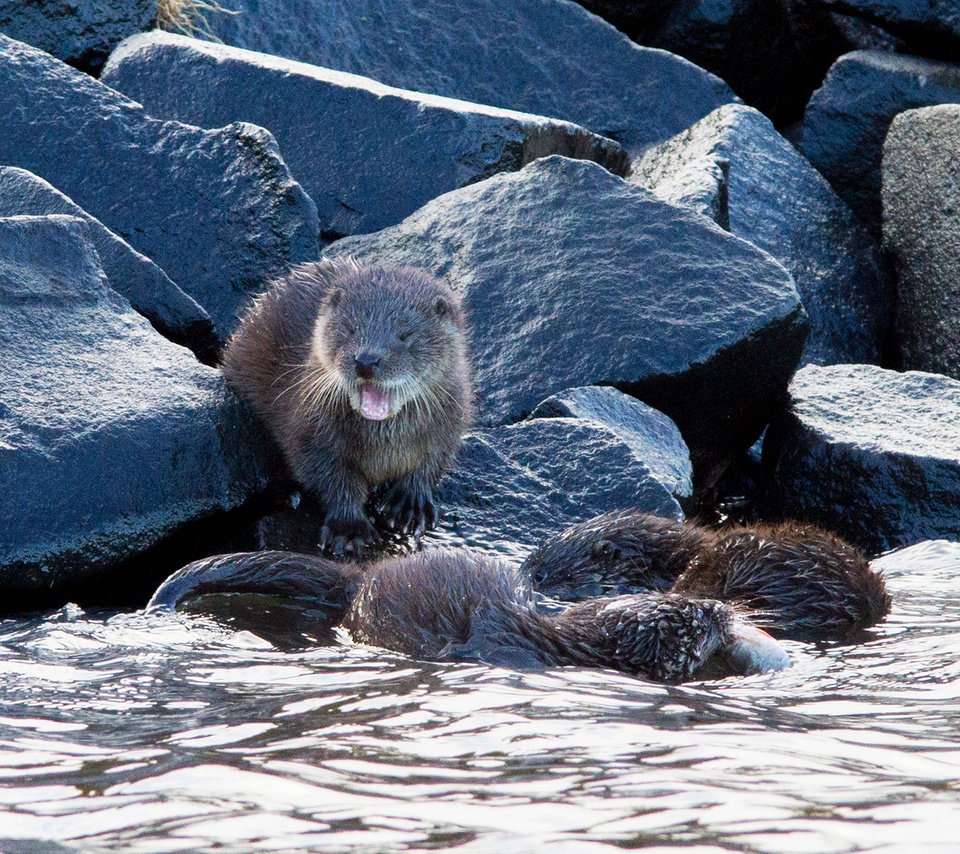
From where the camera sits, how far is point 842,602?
4.65 metres

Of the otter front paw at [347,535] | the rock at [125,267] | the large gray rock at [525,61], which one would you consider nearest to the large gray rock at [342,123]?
the rock at [125,267]

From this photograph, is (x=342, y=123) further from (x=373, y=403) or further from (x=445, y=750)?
(x=445, y=750)

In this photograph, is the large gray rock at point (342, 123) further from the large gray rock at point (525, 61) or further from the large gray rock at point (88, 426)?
the large gray rock at point (88, 426)

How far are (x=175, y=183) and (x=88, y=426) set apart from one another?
90.8 inches

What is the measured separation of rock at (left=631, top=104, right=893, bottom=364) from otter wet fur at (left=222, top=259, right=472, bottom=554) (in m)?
2.69

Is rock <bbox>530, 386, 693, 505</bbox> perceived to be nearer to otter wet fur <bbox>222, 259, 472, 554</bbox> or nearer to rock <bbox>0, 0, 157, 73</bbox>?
otter wet fur <bbox>222, 259, 472, 554</bbox>

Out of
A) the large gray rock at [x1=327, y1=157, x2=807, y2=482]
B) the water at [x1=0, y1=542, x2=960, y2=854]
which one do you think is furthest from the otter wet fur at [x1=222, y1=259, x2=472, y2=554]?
the water at [x1=0, y1=542, x2=960, y2=854]

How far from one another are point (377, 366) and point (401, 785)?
2.72 meters

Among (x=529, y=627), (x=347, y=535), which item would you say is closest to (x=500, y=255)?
(x=347, y=535)

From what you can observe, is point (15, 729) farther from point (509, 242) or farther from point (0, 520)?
point (509, 242)

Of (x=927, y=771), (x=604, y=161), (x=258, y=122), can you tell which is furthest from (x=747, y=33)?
(x=927, y=771)

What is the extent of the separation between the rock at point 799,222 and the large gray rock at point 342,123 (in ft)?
3.45

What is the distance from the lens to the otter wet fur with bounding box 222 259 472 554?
5.50 metres

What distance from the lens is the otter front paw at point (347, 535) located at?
5395 millimetres
